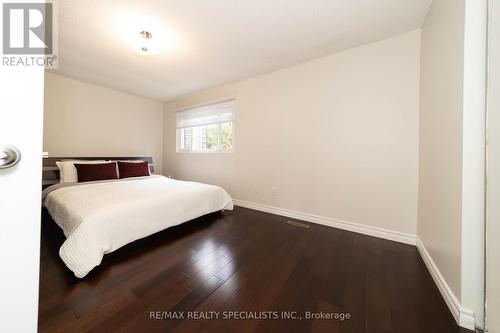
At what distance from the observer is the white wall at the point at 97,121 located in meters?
3.11

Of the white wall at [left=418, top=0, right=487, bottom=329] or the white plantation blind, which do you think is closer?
the white wall at [left=418, top=0, right=487, bottom=329]

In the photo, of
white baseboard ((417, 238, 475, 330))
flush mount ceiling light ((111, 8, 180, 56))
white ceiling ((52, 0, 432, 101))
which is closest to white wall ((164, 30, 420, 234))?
white ceiling ((52, 0, 432, 101))

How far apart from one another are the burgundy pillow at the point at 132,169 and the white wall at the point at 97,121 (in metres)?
0.73

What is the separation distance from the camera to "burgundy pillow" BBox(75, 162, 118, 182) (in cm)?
286

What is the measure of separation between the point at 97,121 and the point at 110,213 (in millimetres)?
2910

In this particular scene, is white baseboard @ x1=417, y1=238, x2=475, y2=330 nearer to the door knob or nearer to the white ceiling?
Answer: the door knob

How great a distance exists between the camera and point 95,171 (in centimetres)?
296

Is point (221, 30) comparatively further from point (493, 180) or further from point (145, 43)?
point (493, 180)

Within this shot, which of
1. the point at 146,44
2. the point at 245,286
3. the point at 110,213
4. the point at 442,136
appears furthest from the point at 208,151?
the point at 442,136

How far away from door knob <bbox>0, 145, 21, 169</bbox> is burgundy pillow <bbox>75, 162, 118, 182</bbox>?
3116 millimetres

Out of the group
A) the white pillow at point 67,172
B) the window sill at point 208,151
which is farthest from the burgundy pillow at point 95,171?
the window sill at point 208,151

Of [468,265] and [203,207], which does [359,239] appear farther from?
[203,207]

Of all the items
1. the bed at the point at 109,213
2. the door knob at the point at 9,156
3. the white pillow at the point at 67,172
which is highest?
the door knob at the point at 9,156

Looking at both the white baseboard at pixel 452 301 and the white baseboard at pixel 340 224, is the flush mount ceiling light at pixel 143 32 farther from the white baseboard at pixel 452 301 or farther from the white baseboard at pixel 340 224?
the white baseboard at pixel 452 301
